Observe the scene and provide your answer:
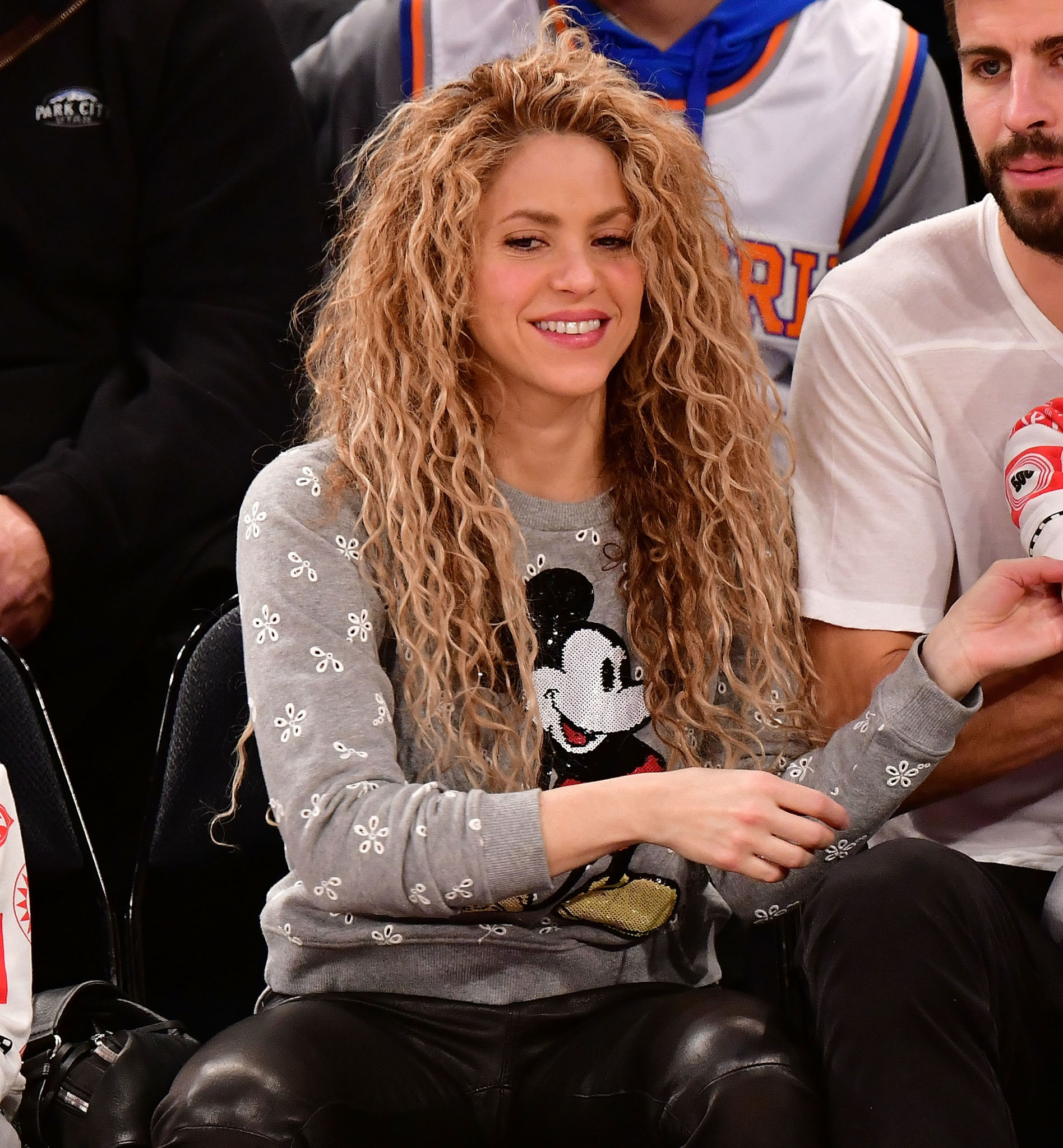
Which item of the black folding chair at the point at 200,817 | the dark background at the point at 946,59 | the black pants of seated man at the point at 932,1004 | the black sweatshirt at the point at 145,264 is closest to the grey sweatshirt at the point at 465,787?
the black pants of seated man at the point at 932,1004

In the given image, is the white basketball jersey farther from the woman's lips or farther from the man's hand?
the man's hand

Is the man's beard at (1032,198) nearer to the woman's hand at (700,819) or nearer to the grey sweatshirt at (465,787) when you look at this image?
the grey sweatshirt at (465,787)

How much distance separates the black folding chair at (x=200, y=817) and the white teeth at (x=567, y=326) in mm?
531

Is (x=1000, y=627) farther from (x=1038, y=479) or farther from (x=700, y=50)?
(x=700, y=50)

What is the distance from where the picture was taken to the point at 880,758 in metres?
1.77

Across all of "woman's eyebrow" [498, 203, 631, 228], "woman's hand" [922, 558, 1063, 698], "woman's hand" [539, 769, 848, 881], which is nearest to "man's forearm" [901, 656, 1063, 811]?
"woman's hand" [922, 558, 1063, 698]

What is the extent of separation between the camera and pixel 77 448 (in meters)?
2.27

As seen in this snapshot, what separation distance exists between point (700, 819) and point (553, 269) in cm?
66

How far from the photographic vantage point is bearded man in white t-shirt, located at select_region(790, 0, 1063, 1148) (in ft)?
6.08

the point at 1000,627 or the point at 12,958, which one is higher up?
the point at 1000,627

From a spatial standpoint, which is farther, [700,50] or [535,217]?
[700,50]

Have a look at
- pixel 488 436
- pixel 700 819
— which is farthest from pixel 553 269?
pixel 700 819

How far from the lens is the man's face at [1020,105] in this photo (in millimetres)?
1846

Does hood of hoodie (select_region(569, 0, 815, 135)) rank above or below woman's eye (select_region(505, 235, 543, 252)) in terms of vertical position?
above
